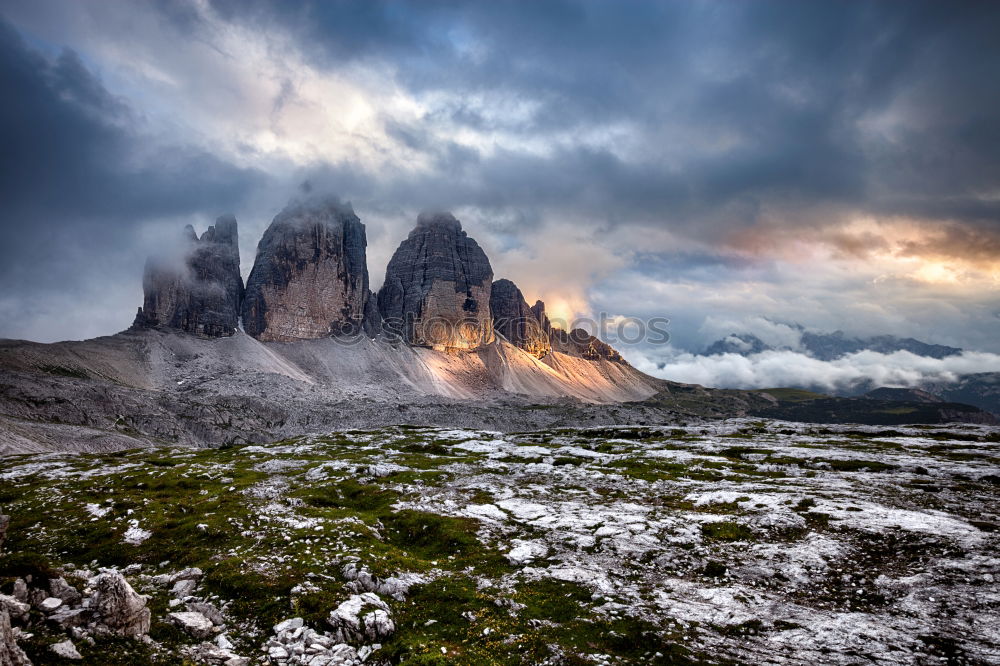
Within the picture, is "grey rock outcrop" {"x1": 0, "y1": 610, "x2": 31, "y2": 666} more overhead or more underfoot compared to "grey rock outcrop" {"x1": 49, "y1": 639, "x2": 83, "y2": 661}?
more overhead

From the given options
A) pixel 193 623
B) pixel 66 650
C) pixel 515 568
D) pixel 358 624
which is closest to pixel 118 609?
pixel 66 650

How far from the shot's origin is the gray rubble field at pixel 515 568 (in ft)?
56.7

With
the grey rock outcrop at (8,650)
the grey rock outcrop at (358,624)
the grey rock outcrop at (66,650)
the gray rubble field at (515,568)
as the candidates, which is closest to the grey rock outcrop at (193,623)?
the gray rubble field at (515,568)

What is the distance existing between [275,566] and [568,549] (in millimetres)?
16790

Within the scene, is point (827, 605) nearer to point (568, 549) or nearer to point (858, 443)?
point (568, 549)

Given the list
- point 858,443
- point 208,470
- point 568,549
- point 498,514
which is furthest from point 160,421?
point 858,443

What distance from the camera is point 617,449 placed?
3696 inches

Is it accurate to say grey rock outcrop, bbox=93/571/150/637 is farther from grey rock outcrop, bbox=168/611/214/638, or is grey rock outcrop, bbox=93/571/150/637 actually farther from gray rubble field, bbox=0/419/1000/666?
grey rock outcrop, bbox=168/611/214/638

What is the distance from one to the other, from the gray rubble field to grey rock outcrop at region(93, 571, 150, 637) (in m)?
0.15

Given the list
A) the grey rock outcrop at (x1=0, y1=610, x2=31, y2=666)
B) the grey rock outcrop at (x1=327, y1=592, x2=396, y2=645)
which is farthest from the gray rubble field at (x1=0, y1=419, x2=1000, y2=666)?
the grey rock outcrop at (x1=0, y1=610, x2=31, y2=666)

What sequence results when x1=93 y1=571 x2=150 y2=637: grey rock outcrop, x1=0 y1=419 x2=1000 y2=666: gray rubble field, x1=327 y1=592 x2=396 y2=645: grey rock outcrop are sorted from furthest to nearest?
x1=327 y1=592 x2=396 y2=645: grey rock outcrop, x1=0 y1=419 x2=1000 y2=666: gray rubble field, x1=93 y1=571 x2=150 y2=637: grey rock outcrop

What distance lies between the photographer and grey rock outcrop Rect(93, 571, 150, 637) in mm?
15219

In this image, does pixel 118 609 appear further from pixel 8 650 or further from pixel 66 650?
pixel 8 650

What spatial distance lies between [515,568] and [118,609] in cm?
1771
